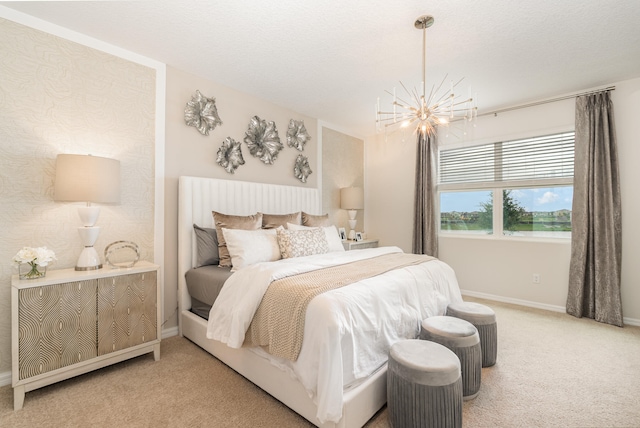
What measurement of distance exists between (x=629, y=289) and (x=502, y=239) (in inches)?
49.6

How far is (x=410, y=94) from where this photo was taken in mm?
3467

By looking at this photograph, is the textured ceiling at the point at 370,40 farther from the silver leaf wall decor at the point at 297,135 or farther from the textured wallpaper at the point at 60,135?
the silver leaf wall decor at the point at 297,135

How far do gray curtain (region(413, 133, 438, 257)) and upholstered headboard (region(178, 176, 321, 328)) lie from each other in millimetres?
1977

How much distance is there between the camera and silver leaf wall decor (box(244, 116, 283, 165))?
3521 mm

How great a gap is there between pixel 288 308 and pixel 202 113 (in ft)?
7.78

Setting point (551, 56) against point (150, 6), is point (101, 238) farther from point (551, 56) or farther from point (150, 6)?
point (551, 56)

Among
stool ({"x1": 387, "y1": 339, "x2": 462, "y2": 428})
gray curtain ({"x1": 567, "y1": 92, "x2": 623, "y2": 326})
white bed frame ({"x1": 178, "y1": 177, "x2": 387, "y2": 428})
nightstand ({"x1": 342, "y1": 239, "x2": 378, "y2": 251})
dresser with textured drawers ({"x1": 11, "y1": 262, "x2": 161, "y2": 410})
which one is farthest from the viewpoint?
nightstand ({"x1": 342, "y1": 239, "x2": 378, "y2": 251})

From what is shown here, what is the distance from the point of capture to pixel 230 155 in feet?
10.8

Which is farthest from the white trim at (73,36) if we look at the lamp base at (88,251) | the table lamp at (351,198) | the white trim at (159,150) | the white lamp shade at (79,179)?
the table lamp at (351,198)

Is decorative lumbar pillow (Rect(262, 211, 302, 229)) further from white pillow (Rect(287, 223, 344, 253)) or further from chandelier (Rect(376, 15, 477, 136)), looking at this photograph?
chandelier (Rect(376, 15, 477, 136))

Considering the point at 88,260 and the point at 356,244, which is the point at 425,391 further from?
the point at 356,244

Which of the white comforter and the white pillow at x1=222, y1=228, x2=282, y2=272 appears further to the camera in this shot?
the white pillow at x1=222, y1=228, x2=282, y2=272

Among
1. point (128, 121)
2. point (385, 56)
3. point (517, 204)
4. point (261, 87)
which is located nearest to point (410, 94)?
point (385, 56)

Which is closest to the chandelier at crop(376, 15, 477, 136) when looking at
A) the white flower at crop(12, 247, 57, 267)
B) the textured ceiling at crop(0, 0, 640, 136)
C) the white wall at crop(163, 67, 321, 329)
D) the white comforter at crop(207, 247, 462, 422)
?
the textured ceiling at crop(0, 0, 640, 136)
